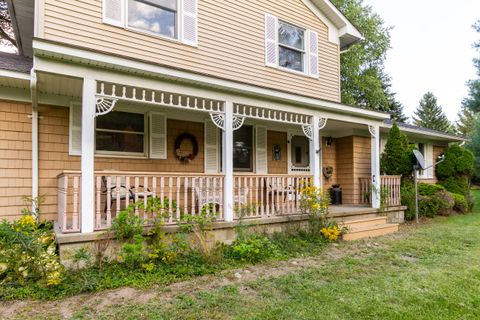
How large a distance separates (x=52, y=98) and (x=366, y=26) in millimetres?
20824

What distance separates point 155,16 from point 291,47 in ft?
12.4

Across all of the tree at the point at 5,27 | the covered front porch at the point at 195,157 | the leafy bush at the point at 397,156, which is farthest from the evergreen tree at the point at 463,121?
the tree at the point at 5,27

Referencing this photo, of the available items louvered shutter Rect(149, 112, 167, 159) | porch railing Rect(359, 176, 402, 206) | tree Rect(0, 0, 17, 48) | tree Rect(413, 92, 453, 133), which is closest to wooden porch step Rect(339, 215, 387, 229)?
porch railing Rect(359, 176, 402, 206)

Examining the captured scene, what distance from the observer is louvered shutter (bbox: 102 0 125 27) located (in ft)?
19.4

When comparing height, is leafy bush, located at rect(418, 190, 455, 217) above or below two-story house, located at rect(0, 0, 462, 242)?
below

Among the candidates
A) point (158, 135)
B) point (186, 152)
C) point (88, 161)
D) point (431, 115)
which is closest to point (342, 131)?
point (186, 152)

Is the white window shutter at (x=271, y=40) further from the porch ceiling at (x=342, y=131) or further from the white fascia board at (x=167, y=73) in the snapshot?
the porch ceiling at (x=342, y=131)

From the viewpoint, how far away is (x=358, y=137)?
10.1 metres

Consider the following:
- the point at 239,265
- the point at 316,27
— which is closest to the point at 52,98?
the point at 239,265

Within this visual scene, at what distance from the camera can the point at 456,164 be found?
12133mm

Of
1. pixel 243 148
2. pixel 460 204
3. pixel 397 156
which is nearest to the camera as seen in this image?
pixel 243 148

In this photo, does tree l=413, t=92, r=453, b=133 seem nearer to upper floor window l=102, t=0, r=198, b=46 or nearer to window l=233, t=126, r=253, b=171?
window l=233, t=126, r=253, b=171

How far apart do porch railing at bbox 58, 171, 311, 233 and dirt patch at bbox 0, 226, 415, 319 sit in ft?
3.62

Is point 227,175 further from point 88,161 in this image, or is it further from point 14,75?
point 14,75
